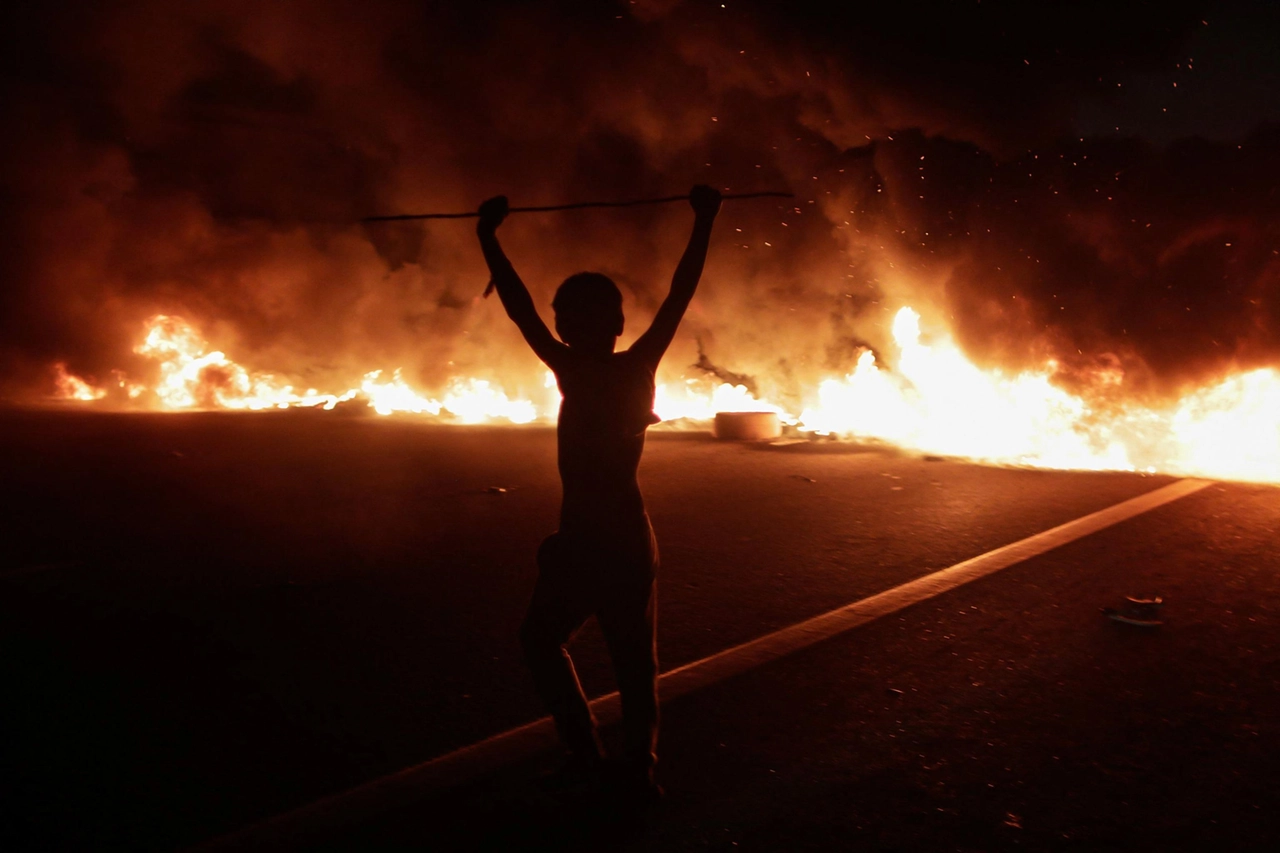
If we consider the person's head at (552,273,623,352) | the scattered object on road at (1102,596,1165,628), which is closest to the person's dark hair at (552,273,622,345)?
the person's head at (552,273,623,352)

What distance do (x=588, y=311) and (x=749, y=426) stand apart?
33.9 feet

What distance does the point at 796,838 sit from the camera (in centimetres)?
258

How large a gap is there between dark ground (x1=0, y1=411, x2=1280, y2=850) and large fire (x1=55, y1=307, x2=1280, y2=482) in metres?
1.93

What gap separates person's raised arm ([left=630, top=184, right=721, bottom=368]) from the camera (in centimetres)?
271

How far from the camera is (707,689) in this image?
3730mm

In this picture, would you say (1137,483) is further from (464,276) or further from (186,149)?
(186,149)

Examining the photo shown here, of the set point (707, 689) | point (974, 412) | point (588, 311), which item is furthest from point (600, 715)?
point (974, 412)

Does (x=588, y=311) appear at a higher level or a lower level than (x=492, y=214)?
lower

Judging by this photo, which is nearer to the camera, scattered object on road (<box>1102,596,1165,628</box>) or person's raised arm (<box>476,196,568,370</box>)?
person's raised arm (<box>476,196,568,370</box>)

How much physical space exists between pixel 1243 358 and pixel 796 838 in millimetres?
9037

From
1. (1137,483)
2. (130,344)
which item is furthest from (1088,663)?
(130,344)

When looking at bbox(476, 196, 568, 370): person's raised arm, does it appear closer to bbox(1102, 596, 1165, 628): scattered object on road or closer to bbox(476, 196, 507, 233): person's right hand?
bbox(476, 196, 507, 233): person's right hand

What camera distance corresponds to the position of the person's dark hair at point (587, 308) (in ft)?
8.73

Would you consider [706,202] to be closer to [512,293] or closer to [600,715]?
[512,293]
